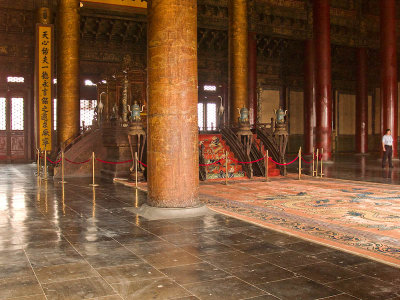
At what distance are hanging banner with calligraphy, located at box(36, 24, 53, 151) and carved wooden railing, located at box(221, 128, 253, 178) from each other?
5899 mm

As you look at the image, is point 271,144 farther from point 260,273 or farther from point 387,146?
point 260,273

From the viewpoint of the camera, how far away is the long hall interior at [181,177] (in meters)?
3.67

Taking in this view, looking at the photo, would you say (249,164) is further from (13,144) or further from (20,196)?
(13,144)

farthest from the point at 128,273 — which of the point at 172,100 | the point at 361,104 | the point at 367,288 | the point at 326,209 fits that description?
the point at 361,104

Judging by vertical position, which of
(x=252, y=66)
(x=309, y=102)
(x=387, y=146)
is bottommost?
(x=387, y=146)

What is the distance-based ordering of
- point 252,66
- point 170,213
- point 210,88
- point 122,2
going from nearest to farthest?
point 170,213 < point 122,2 < point 252,66 < point 210,88

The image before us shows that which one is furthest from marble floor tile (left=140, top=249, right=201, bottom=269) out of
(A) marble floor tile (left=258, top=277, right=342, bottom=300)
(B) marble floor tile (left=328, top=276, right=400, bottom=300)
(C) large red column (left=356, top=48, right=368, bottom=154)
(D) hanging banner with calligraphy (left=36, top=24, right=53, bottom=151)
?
(C) large red column (left=356, top=48, right=368, bottom=154)

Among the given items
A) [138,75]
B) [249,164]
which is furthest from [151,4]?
[138,75]

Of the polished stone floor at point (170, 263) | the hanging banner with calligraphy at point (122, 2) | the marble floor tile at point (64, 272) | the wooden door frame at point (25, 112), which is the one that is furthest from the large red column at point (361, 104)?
the marble floor tile at point (64, 272)

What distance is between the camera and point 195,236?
16.6ft

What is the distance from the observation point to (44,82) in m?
15.0

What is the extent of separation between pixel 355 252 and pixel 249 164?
25.1 ft

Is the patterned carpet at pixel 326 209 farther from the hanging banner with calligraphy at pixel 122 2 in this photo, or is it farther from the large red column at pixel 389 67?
the large red column at pixel 389 67

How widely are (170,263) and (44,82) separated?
1244 centimetres
